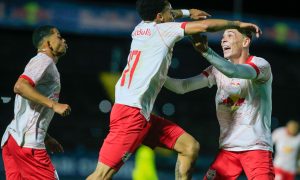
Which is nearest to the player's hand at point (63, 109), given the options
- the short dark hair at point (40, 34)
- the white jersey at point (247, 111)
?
the short dark hair at point (40, 34)

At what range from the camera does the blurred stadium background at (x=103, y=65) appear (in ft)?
53.2

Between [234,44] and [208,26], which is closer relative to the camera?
[208,26]

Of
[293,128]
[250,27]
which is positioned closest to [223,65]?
[250,27]

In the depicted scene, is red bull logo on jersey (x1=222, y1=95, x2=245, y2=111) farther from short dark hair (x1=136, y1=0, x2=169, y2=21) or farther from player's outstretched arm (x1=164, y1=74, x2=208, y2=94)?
short dark hair (x1=136, y1=0, x2=169, y2=21)

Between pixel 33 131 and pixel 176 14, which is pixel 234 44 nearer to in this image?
pixel 176 14

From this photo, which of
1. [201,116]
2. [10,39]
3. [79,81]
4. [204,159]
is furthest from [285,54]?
[10,39]

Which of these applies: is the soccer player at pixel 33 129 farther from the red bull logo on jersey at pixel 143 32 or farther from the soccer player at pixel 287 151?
the soccer player at pixel 287 151

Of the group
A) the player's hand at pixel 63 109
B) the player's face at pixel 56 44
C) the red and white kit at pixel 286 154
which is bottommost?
the red and white kit at pixel 286 154

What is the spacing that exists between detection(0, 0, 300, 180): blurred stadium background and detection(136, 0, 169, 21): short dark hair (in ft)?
32.6

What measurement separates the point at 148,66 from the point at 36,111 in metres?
1.14

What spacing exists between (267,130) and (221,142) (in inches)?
17.6

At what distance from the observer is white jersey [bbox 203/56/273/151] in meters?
5.95

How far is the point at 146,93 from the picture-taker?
5602 mm

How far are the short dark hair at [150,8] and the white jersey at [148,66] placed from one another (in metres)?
0.15
